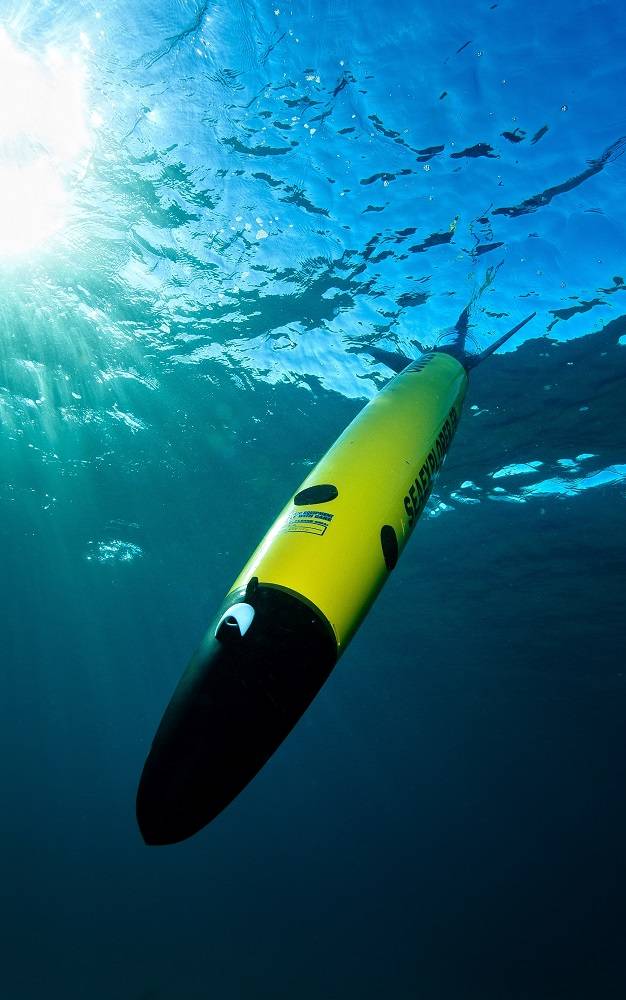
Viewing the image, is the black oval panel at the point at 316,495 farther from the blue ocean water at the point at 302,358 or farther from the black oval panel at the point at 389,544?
the blue ocean water at the point at 302,358

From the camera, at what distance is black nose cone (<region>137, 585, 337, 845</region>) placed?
6.88 ft

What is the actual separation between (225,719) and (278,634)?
16.1 inches

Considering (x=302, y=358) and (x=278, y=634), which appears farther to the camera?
(x=302, y=358)

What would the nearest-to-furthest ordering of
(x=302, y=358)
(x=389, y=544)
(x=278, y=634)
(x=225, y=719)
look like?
(x=225, y=719)
(x=278, y=634)
(x=389, y=544)
(x=302, y=358)

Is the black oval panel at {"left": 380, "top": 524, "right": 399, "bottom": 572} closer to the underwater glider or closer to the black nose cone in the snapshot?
the underwater glider

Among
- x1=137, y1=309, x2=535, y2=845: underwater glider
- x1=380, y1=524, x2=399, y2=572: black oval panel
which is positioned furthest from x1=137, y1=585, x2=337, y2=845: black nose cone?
x1=380, y1=524, x2=399, y2=572: black oval panel

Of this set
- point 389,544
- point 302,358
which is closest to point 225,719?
point 389,544

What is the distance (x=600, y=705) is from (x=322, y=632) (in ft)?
149

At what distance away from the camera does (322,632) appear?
2.37 meters

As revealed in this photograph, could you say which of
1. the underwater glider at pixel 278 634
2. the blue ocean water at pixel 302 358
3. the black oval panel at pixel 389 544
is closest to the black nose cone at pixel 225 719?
the underwater glider at pixel 278 634

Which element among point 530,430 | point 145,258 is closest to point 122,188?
point 145,258

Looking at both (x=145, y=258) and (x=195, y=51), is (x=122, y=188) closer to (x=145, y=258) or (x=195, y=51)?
(x=145, y=258)

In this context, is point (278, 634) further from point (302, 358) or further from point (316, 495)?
point (302, 358)

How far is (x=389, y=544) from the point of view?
2982 millimetres
